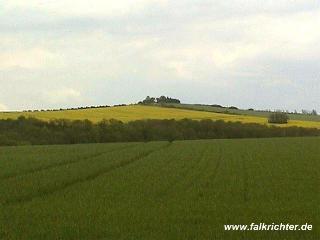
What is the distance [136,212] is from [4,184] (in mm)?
8515

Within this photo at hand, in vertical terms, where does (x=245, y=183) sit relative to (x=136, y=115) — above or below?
below

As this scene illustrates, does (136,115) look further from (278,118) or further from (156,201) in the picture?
(156,201)

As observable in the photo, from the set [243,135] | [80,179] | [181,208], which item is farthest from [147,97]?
[181,208]

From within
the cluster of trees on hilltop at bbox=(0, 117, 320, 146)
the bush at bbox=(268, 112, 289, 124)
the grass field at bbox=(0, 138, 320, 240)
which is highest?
the bush at bbox=(268, 112, 289, 124)

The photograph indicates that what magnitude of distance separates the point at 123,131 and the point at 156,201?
58314mm

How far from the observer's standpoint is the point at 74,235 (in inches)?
505

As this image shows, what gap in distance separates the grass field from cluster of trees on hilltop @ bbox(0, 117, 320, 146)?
142 feet

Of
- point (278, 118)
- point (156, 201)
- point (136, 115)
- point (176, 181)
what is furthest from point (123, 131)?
point (156, 201)

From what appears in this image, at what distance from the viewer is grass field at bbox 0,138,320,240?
43.1ft

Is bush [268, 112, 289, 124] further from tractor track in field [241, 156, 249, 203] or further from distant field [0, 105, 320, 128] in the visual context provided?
tractor track in field [241, 156, 249, 203]

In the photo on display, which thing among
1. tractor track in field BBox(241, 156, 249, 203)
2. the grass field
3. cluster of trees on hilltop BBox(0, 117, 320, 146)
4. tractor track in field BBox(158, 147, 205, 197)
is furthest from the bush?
the grass field

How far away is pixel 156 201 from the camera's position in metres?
17.3

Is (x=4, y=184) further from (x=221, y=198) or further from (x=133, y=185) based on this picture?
(x=221, y=198)

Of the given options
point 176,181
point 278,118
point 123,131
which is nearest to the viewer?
point 176,181
